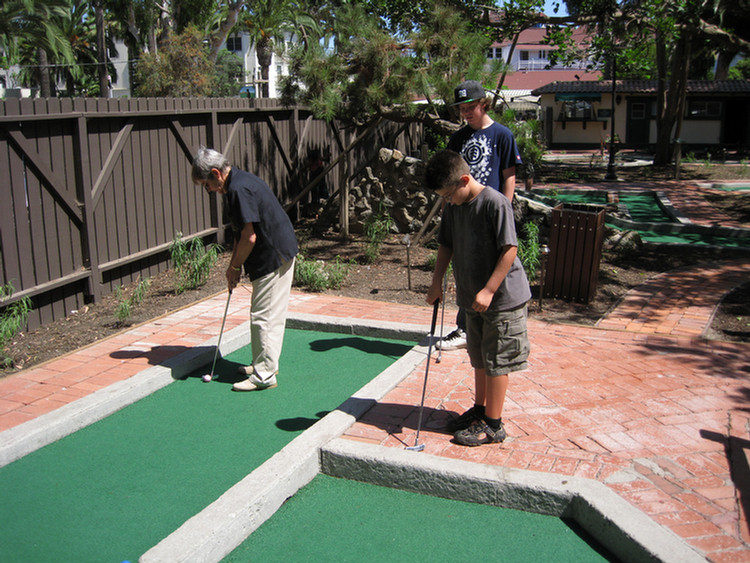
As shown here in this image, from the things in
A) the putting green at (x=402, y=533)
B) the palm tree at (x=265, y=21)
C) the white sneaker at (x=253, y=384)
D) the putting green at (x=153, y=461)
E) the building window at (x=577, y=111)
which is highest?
the palm tree at (x=265, y=21)

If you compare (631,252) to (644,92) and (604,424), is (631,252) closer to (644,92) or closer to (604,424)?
(604,424)

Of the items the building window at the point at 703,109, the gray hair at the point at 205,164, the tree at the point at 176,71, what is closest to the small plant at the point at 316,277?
the gray hair at the point at 205,164

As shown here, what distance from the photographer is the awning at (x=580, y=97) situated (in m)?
34.0

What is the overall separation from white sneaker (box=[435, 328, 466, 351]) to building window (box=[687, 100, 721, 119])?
3114 cm

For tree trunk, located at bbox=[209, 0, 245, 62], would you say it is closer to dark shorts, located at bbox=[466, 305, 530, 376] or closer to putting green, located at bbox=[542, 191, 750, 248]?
putting green, located at bbox=[542, 191, 750, 248]

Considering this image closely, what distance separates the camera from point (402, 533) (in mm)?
3238

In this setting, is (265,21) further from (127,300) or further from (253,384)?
(253,384)

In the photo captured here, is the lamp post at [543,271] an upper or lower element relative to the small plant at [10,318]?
upper

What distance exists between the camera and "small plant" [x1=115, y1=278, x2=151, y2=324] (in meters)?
6.28

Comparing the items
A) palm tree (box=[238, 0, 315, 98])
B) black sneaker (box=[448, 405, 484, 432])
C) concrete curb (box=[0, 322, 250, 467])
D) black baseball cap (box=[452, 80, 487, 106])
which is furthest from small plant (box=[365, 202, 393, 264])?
palm tree (box=[238, 0, 315, 98])

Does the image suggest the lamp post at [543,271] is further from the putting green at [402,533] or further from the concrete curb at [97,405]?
the putting green at [402,533]

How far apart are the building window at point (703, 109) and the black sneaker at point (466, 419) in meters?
32.6

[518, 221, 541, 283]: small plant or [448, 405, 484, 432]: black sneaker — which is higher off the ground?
[518, 221, 541, 283]: small plant

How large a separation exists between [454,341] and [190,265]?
134 inches
